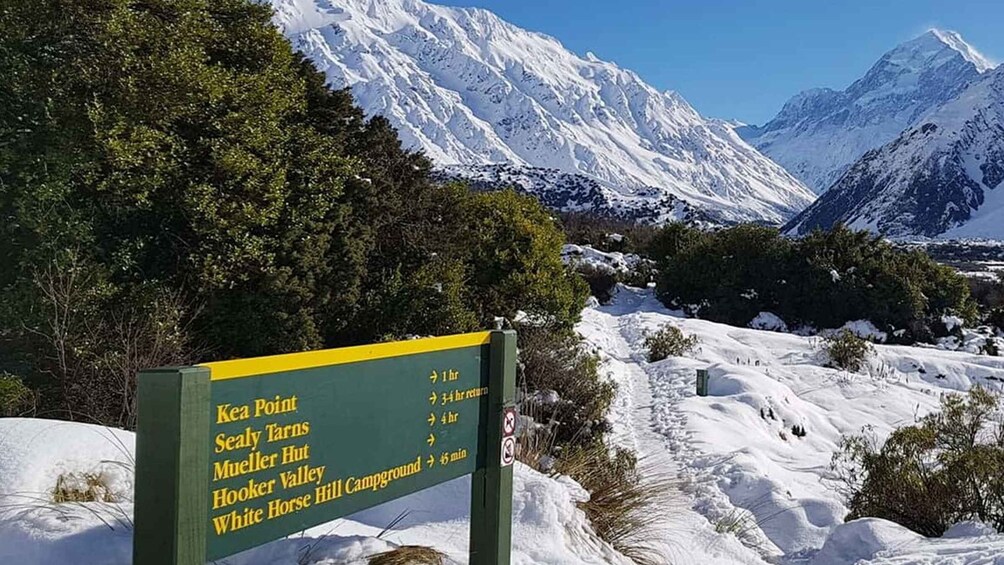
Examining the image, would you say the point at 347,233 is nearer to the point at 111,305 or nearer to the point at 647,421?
the point at 111,305

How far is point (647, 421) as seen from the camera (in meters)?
11.6

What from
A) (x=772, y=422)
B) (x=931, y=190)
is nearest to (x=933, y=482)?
(x=772, y=422)

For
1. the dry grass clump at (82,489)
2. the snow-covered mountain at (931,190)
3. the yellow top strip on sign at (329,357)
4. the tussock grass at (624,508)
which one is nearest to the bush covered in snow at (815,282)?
the tussock grass at (624,508)

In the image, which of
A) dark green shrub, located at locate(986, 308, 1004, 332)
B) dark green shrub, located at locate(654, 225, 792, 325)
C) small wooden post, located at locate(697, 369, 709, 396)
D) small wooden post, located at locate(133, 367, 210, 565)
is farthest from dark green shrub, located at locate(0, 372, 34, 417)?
dark green shrub, located at locate(986, 308, 1004, 332)

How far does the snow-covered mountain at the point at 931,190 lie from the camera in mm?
173875

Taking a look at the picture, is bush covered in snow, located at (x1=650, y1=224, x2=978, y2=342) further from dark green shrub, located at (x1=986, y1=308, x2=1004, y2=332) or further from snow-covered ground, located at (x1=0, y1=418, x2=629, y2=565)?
snow-covered ground, located at (x1=0, y1=418, x2=629, y2=565)

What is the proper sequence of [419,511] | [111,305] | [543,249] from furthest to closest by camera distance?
[543,249]
[111,305]
[419,511]

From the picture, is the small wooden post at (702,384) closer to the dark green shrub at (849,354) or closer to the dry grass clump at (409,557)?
the dark green shrub at (849,354)

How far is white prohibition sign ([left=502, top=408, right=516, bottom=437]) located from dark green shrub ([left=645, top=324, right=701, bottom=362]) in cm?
1450

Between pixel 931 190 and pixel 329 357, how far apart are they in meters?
211

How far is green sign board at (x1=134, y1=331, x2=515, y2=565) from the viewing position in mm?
2082

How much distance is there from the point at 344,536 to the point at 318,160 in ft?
26.7

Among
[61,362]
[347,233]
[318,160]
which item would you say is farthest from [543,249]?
[61,362]

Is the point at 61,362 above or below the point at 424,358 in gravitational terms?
below
